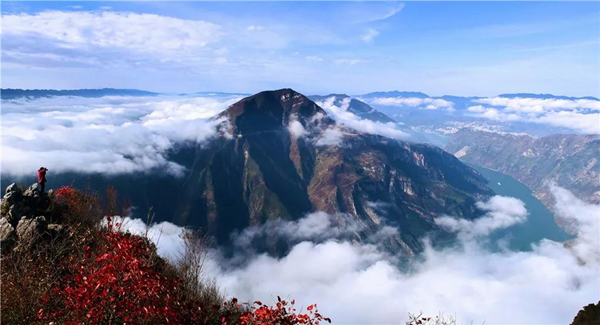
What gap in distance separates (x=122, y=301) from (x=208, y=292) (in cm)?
1085

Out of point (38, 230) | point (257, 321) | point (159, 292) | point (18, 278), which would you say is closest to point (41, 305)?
point (18, 278)

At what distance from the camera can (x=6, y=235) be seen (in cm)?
2473

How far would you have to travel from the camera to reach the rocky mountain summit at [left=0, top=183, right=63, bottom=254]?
24.1 metres

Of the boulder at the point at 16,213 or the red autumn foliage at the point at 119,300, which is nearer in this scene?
the red autumn foliage at the point at 119,300

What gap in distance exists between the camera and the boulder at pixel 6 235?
24156 millimetres

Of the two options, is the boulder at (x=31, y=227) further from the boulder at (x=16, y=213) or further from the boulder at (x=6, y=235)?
the boulder at (x=16, y=213)

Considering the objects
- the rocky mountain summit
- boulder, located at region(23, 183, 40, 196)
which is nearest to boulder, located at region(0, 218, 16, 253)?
the rocky mountain summit

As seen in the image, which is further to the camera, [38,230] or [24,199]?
[24,199]

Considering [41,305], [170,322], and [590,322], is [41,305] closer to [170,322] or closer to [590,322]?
[170,322]

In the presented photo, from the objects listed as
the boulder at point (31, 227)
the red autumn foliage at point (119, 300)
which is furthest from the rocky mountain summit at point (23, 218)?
the red autumn foliage at point (119, 300)

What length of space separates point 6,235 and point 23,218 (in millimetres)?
1508

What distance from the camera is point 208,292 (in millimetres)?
22953

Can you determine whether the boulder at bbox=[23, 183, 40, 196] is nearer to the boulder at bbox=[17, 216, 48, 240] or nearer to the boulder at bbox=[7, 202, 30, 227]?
the boulder at bbox=[7, 202, 30, 227]

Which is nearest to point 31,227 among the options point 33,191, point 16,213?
point 16,213
